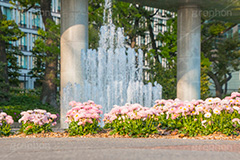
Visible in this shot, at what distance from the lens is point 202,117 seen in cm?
1029

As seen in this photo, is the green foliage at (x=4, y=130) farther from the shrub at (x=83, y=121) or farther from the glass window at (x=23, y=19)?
the glass window at (x=23, y=19)

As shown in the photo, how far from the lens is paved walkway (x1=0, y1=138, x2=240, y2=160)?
615cm

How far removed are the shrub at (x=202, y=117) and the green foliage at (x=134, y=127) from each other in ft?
1.89

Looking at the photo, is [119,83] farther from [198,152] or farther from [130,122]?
[198,152]

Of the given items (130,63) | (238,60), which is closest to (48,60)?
(130,63)

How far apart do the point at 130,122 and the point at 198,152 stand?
3.29 m

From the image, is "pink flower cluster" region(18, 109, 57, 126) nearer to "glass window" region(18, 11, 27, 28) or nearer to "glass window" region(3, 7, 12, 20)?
"glass window" region(3, 7, 12, 20)

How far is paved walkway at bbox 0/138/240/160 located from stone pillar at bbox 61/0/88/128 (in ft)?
23.3

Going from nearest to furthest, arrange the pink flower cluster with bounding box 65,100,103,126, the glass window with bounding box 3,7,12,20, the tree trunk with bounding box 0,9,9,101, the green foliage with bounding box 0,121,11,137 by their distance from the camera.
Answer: the pink flower cluster with bounding box 65,100,103,126, the green foliage with bounding box 0,121,11,137, the tree trunk with bounding box 0,9,9,101, the glass window with bounding box 3,7,12,20

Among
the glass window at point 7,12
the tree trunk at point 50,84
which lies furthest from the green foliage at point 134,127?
the glass window at point 7,12

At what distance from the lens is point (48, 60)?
25406 millimetres

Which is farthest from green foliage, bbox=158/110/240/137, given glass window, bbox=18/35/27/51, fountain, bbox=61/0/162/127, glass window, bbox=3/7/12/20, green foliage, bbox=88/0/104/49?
glass window, bbox=18/35/27/51

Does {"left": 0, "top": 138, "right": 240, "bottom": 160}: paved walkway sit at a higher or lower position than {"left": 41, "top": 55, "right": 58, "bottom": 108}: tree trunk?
lower

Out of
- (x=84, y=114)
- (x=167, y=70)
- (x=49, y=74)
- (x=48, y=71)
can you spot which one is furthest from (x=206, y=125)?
(x=167, y=70)
